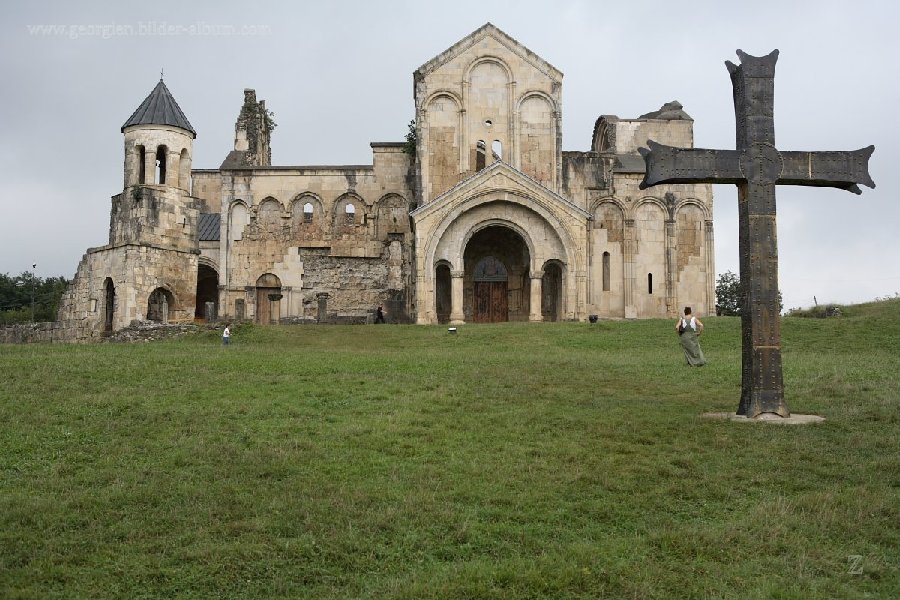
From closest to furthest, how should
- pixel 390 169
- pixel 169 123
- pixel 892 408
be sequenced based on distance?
pixel 892 408 → pixel 169 123 → pixel 390 169

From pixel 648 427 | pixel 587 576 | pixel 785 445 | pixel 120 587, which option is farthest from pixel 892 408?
pixel 120 587

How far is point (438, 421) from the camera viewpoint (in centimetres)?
1198

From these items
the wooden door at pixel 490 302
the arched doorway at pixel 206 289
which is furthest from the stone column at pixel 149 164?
the arched doorway at pixel 206 289

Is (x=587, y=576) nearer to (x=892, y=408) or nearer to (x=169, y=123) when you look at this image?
(x=892, y=408)

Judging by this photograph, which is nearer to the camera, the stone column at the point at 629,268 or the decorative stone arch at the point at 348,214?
the stone column at the point at 629,268

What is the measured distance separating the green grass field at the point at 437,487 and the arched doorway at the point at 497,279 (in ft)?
68.1

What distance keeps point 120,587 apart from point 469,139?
32.7 metres

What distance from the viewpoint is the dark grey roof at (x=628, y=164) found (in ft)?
128

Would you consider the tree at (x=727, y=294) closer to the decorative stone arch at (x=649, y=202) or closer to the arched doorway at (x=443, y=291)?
the decorative stone arch at (x=649, y=202)

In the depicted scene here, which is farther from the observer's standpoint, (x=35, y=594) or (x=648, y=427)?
(x=648, y=427)

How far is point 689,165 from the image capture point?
39.4ft

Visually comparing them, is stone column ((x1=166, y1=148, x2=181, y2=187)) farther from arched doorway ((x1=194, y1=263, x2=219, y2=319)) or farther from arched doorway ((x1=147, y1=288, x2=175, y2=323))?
arched doorway ((x1=194, y1=263, x2=219, y2=319))

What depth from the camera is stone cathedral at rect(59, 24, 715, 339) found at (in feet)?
106

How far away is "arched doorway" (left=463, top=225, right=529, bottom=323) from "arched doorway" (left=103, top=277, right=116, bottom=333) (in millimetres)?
14751
